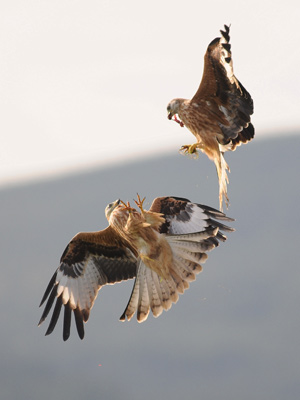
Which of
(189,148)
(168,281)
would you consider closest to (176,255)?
(168,281)

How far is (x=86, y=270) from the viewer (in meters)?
5.70

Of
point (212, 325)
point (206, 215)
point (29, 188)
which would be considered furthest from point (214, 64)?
point (29, 188)

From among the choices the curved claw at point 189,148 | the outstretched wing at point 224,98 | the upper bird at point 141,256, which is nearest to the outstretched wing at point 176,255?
the upper bird at point 141,256

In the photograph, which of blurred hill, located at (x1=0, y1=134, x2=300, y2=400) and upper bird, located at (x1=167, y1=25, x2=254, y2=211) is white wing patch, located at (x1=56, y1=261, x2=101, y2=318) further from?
blurred hill, located at (x1=0, y1=134, x2=300, y2=400)

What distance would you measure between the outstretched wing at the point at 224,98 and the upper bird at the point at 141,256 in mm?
515

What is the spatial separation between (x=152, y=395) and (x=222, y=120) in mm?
11540

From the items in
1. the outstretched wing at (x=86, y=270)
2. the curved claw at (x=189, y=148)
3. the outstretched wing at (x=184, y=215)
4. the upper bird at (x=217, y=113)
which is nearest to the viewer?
the upper bird at (x=217, y=113)

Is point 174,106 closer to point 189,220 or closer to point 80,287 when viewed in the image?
point 189,220

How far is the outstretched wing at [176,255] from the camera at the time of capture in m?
5.11

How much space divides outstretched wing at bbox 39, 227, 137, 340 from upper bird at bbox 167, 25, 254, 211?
883mm

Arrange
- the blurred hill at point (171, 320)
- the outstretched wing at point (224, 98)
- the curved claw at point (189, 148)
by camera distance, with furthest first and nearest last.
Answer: the blurred hill at point (171, 320), the curved claw at point (189, 148), the outstretched wing at point (224, 98)

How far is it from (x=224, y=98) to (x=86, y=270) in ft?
5.05

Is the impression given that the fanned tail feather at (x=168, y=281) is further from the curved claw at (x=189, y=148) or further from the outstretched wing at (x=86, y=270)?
the curved claw at (x=189, y=148)

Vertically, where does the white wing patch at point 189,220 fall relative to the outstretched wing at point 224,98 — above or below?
below
